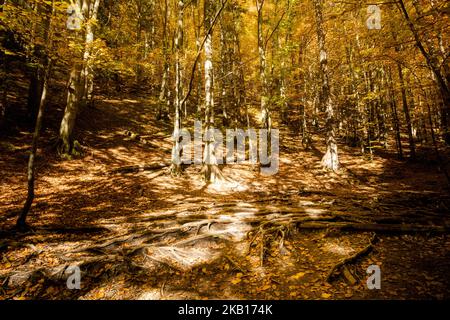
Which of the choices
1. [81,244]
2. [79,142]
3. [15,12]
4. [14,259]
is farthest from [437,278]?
[79,142]

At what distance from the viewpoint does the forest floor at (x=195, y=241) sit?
4219mm

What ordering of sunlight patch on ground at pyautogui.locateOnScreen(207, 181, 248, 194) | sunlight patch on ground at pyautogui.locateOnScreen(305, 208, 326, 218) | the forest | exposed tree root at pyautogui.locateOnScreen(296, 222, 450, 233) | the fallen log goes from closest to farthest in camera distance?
the fallen log, the forest, exposed tree root at pyautogui.locateOnScreen(296, 222, 450, 233), sunlight patch on ground at pyautogui.locateOnScreen(305, 208, 326, 218), sunlight patch on ground at pyautogui.locateOnScreen(207, 181, 248, 194)

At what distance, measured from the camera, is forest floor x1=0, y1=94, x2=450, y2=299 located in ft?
13.8

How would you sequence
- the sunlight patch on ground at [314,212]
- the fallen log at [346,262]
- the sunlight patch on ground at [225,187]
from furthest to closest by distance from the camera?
1. the sunlight patch on ground at [225,187]
2. the sunlight patch on ground at [314,212]
3. the fallen log at [346,262]

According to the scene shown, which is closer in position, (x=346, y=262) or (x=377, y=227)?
(x=346, y=262)

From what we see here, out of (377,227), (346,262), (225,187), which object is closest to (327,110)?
(225,187)

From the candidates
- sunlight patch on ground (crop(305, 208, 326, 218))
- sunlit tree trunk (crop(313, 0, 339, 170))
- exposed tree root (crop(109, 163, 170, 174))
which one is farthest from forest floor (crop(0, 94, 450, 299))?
sunlit tree trunk (crop(313, 0, 339, 170))

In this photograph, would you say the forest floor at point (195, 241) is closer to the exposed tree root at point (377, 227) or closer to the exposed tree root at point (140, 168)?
the exposed tree root at point (377, 227)

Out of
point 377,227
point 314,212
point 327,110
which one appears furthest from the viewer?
point 327,110

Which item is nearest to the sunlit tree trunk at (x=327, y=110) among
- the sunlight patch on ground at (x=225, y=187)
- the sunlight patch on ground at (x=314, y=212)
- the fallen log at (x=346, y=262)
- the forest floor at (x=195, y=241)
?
the forest floor at (x=195, y=241)

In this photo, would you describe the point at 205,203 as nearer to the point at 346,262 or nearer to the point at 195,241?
the point at 195,241

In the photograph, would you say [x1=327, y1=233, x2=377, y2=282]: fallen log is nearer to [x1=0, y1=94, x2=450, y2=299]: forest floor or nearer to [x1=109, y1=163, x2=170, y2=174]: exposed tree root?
[x1=0, y1=94, x2=450, y2=299]: forest floor

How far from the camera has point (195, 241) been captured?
5.60 m
